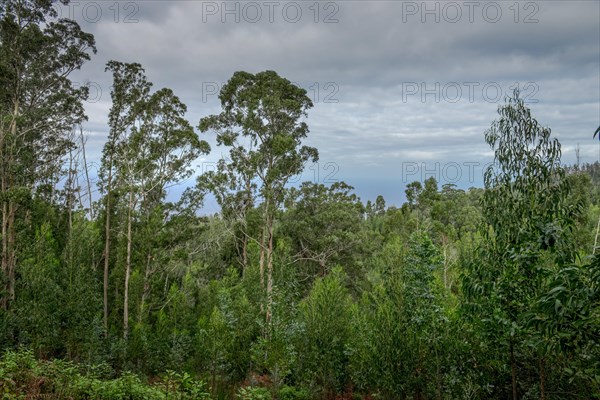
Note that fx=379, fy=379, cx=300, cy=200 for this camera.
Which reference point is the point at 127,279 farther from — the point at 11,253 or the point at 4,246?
the point at 4,246

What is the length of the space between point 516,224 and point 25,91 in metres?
21.9

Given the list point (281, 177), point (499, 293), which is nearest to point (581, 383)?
point (499, 293)

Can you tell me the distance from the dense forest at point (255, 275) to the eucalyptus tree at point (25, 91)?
9 cm

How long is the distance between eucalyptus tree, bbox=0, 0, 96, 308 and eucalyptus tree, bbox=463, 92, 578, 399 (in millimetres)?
17392

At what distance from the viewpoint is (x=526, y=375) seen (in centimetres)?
952

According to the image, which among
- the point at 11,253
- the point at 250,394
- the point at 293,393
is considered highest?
the point at 11,253

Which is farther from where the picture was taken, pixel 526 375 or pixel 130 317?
pixel 130 317

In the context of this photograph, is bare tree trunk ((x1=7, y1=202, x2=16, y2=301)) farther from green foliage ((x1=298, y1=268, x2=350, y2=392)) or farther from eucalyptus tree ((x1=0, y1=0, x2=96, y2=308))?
green foliage ((x1=298, y1=268, x2=350, y2=392))

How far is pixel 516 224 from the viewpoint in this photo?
6.11 meters

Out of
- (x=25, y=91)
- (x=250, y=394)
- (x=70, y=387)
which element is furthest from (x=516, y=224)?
(x=25, y=91)

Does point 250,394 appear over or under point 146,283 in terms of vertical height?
under

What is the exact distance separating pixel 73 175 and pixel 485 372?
2976 centimetres

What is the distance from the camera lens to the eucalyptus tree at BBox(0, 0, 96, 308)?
1677 cm

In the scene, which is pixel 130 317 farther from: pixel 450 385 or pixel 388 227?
pixel 388 227
